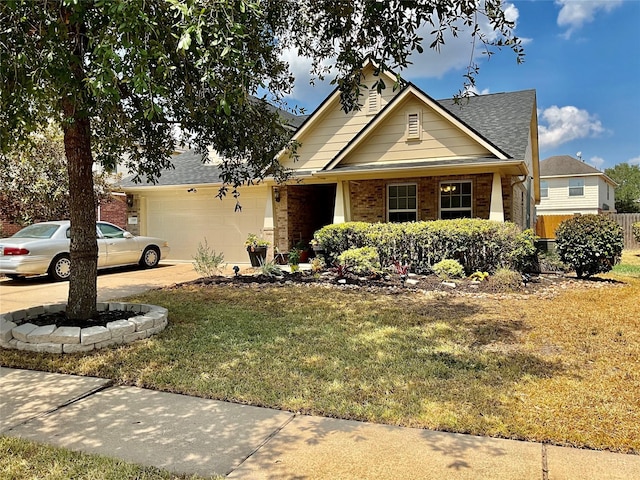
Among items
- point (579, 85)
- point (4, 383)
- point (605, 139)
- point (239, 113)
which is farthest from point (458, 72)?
point (605, 139)

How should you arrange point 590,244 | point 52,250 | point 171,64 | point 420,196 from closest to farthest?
point 171,64
point 590,244
point 52,250
point 420,196

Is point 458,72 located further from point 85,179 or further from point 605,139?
point 605,139

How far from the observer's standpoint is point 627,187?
5234cm

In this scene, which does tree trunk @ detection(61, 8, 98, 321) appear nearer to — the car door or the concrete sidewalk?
the concrete sidewalk

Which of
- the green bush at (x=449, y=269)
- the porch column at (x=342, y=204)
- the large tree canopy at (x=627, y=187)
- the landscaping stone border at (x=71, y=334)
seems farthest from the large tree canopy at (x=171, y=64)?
the large tree canopy at (x=627, y=187)

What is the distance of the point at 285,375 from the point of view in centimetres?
432

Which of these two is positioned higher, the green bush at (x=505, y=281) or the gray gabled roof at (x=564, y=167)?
the gray gabled roof at (x=564, y=167)

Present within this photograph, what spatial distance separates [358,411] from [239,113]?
4.45 metres

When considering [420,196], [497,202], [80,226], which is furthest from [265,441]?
[420,196]

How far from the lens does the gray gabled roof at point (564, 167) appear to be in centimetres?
3166

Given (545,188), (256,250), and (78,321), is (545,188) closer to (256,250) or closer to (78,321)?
(256,250)

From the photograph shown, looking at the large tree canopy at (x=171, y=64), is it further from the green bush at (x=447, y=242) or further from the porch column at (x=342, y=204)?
the porch column at (x=342, y=204)

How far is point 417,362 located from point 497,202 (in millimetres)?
7814

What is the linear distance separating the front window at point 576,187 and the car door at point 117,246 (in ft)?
101
